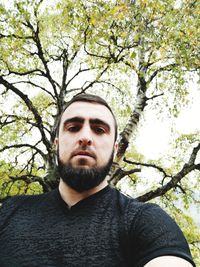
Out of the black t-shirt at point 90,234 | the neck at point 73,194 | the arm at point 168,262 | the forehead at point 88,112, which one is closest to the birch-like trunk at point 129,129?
the forehead at point 88,112

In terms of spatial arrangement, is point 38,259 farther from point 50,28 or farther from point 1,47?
point 50,28

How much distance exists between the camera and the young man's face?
248 centimetres

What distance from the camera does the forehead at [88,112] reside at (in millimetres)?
2586

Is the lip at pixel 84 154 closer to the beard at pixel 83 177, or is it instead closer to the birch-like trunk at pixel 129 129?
the beard at pixel 83 177

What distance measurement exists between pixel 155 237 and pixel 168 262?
0.16 meters

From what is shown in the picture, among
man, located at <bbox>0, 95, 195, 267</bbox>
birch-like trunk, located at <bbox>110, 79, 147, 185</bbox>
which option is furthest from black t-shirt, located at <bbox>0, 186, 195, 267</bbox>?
birch-like trunk, located at <bbox>110, 79, 147, 185</bbox>

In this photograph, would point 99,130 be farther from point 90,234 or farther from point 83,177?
point 90,234

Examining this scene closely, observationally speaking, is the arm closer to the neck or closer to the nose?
the neck

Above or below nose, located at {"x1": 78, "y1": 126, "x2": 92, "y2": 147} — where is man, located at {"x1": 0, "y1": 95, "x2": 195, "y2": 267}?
below

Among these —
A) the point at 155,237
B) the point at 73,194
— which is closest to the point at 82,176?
the point at 73,194

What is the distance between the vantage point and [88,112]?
2596 mm

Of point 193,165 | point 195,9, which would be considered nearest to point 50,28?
point 195,9

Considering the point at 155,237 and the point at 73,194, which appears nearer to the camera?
the point at 155,237

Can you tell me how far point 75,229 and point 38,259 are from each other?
289mm
